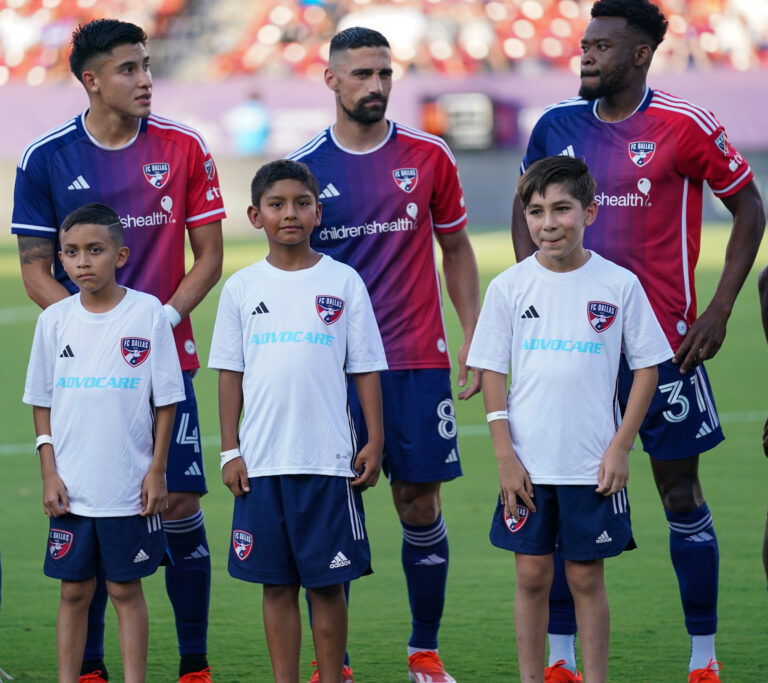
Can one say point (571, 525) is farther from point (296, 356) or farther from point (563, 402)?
point (296, 356)

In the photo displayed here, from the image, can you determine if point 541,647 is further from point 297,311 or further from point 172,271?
point 172,271

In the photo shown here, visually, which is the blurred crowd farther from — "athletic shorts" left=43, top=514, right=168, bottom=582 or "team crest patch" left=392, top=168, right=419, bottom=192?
"athletic shorts" left=43, top=514, right=168, bottom=582

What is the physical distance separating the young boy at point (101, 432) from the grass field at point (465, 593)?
71 centimetres

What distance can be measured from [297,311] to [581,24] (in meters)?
25.5

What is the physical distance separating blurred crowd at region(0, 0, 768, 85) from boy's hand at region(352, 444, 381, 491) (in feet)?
75.9

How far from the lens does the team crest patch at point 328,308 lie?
4.00 m

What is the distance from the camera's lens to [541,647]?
3.94 meters

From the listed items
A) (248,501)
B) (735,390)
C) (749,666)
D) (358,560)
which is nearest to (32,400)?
(248,501)

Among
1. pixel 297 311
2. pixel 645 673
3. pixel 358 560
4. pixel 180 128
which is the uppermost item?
pixel 180 128

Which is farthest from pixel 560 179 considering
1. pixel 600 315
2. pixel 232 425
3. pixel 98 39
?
pixel 98 39

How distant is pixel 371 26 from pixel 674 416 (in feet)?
80.7

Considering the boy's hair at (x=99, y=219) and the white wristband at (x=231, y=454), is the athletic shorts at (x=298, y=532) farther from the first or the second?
the boy's hair at (x=99, y=219)

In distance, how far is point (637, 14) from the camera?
15.0 feet

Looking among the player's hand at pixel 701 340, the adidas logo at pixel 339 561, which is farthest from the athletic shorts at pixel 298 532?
the player's hand at pixel 701 340
